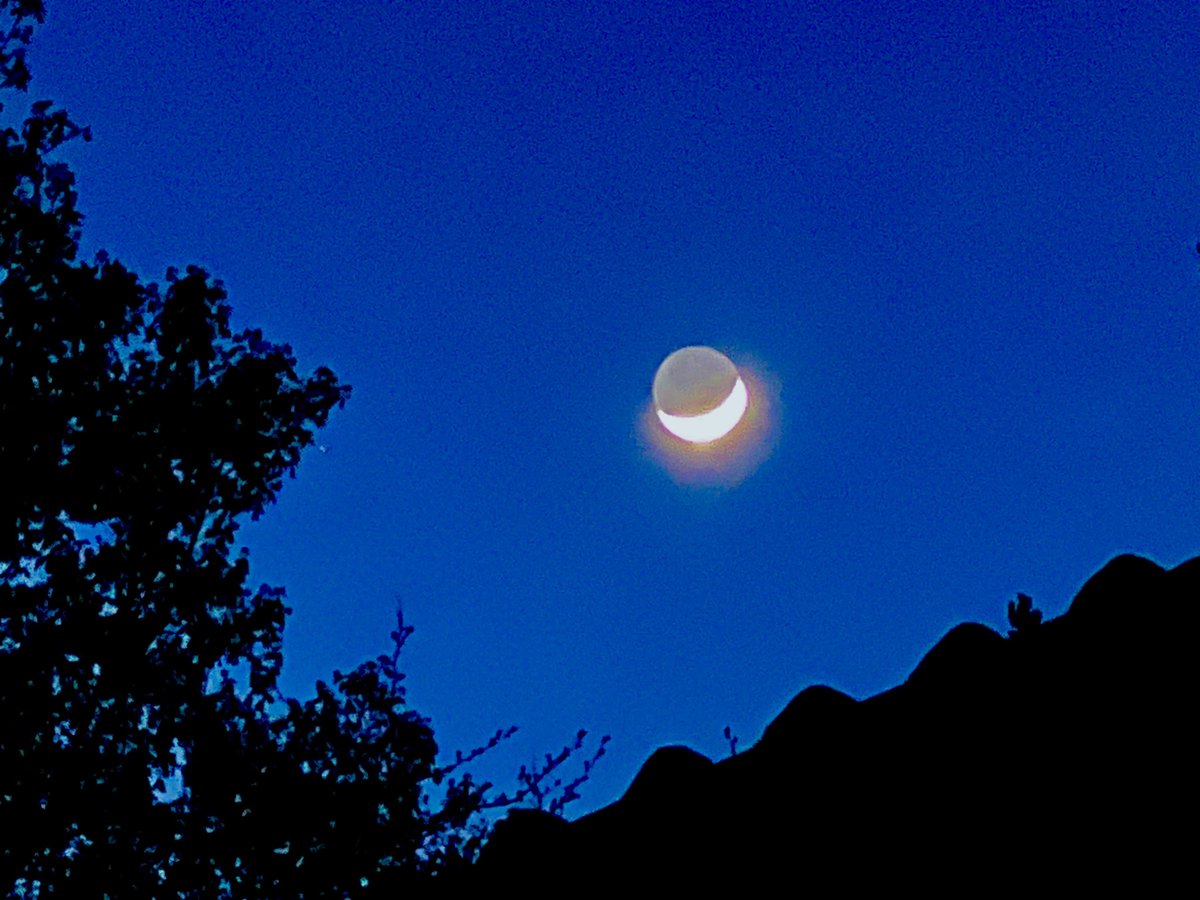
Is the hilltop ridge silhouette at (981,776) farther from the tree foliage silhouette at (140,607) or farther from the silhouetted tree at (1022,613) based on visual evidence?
the tree foliage silhouette at (140,607)

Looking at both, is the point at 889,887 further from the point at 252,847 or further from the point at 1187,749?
the point at 252,847

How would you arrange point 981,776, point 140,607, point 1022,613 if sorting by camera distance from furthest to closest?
1. point 140,607
2. point 1022,613
3. point 981,776

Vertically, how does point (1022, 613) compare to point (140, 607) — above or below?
below

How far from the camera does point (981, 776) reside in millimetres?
2531

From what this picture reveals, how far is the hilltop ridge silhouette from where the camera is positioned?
225 cm

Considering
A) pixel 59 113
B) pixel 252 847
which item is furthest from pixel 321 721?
pixel 59 113

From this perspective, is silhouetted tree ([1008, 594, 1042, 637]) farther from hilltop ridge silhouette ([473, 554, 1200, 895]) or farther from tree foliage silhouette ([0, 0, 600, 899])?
tree foliage silhouette ([0, 0, 600, 899])

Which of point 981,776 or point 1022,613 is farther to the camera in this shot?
point 1022,613

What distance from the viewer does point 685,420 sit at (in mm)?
23297

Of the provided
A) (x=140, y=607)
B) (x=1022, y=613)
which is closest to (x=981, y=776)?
(x=1022, y=613)

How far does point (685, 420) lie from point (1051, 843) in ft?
69.2

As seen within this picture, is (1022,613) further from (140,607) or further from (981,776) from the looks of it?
(140,607)

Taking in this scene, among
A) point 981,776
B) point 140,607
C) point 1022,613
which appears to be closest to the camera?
point 981,776


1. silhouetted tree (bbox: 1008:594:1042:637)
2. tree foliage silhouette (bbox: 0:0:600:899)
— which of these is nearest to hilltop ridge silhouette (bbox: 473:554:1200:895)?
silhouetted tree (bbox: 1008:594:1042:637)
